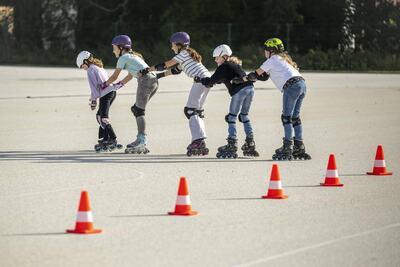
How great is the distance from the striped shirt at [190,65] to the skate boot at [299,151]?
1587mm

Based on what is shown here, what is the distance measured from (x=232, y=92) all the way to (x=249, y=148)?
0.80 metres

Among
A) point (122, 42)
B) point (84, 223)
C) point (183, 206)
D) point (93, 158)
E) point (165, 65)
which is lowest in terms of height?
point (84, 223)

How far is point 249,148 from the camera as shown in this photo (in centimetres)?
1642

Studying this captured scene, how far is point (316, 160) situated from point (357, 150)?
1.53m

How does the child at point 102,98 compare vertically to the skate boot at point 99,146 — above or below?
above

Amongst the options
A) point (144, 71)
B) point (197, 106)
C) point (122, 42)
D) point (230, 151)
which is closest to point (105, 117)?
point (144, 71)

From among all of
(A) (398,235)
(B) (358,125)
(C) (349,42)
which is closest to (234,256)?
(A) (398,235)

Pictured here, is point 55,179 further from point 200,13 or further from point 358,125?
point 200,13

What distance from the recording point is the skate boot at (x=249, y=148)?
53.9 ft

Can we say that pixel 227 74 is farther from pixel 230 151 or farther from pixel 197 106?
pixel 230 151

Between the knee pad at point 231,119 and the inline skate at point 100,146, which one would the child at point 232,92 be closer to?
the knee pad at point 231,119

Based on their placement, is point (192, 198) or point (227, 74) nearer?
point (192, 198)

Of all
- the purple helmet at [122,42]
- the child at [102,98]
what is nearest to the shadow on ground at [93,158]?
the child at [102,98]

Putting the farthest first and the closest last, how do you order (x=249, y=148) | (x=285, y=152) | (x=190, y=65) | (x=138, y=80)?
(x=138, y=80) < (x=190, y=65) < (x=249, y=148) < (x=285, y=152)
